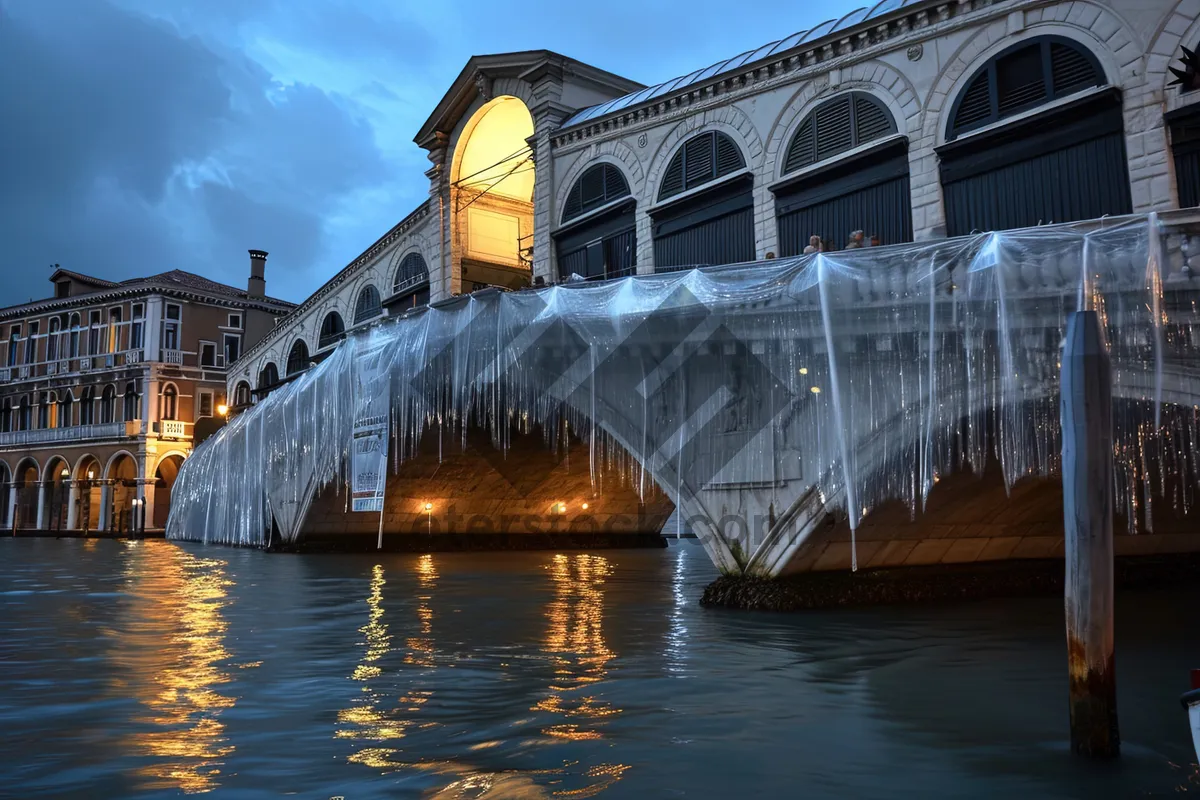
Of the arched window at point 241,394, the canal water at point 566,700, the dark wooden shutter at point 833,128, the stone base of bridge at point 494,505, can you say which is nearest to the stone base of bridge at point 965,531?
the canal water at point 566,700

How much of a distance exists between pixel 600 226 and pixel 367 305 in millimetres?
13941

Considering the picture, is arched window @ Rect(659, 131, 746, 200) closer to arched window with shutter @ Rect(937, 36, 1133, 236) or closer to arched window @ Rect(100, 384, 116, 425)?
arched window with shutter @ Rect(937, 36, 1133, 236)

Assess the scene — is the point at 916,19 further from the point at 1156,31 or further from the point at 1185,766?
the point at 1185,766

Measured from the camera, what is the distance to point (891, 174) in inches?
603

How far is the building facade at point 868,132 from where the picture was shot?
12.6 meters

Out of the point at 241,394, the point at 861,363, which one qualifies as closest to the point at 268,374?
the point at 241,394

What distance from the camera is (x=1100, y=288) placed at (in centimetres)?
1056

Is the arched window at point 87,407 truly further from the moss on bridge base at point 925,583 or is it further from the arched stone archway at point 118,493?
the moss on bridge base at point 925,583

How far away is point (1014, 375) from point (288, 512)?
2187 centimetres

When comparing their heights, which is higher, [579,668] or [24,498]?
[24,498]

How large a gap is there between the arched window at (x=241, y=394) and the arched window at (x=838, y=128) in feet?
121

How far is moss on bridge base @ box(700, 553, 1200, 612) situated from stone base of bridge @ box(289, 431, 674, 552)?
430 inches

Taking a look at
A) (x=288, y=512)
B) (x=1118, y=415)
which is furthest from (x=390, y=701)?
(x=288, y=512)

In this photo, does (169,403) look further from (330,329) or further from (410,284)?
(410,284)
